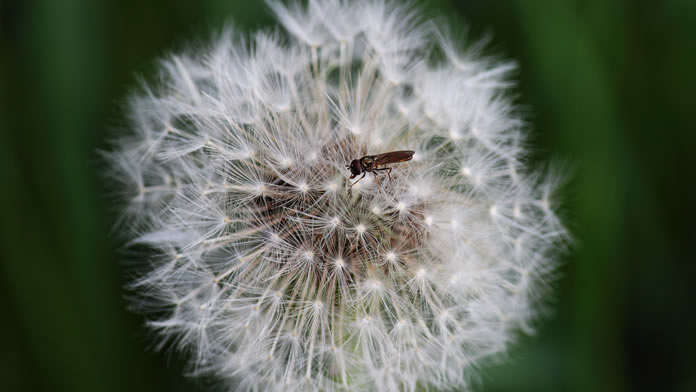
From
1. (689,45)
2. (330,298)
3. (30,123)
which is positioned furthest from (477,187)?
(30,123)

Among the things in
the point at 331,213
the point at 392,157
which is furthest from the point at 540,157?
the point at 331,213

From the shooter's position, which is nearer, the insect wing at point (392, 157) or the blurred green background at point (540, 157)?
the insect wing at point (392, 157)

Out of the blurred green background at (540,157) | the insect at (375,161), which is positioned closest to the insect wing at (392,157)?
the insect at (375,161)

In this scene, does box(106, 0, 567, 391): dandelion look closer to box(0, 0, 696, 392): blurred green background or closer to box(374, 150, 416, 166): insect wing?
box(374, 150, 416, 166): insect wing

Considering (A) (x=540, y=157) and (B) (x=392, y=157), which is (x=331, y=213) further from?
(A) (x=540, y=157)

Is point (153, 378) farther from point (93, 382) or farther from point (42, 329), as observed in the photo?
point (42, 329)

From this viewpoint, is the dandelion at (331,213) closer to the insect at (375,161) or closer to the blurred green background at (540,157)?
the insect at (375,161)
